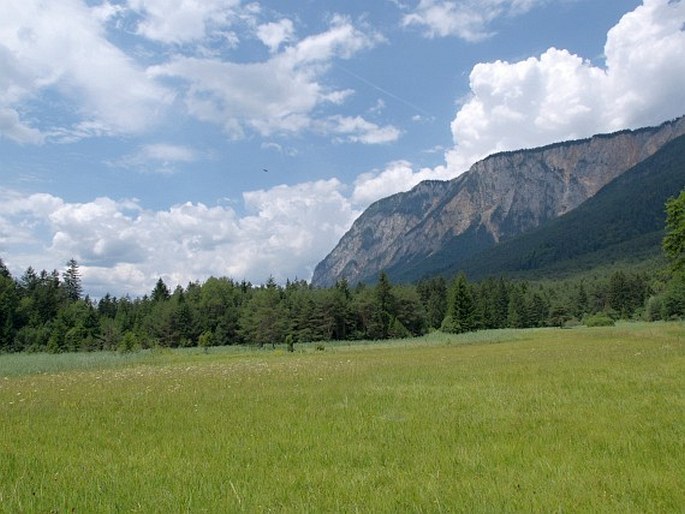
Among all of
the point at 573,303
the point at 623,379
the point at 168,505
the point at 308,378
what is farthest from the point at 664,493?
the point at 573,303

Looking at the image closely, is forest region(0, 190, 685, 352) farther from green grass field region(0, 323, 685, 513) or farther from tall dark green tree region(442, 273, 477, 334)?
green grass field region(0, 323, 685, 513)

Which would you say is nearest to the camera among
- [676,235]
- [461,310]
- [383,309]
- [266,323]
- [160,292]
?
[676,235]

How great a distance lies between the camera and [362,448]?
27.4ft

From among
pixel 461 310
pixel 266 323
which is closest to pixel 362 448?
pixel 266 323

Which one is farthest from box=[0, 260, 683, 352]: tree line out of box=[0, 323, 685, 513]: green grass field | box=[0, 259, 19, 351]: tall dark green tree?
box=[0, 323, 685, 513]: green grass field

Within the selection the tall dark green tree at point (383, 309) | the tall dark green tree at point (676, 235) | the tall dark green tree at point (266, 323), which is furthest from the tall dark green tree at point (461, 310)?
the tall dark green tree at point (676, 235)

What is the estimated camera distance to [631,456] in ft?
23.7

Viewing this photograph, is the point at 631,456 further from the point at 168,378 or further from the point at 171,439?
the point at 168,378

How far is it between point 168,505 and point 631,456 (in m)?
6.23

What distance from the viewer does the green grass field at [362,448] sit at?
19.5 ft

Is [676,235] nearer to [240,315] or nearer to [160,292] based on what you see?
[240,315]

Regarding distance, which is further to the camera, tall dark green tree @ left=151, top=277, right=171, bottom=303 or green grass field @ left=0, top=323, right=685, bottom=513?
tall dark green tree @ left=151, top=277, right=171, bottom=303

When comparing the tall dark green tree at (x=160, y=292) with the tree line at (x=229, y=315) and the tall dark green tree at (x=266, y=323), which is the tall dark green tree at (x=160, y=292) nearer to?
the tree line at (x=229, y=315)

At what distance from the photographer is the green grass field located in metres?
5.94
